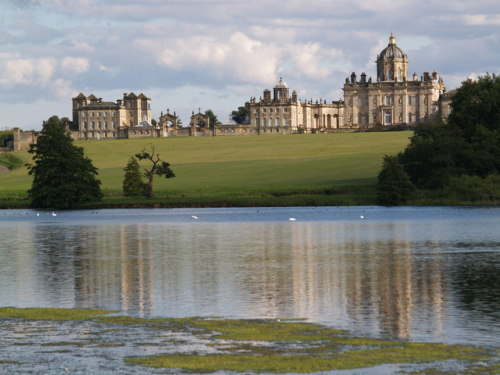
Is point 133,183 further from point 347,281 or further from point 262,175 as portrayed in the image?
point 347,281

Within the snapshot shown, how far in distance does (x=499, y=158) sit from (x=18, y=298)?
227ft

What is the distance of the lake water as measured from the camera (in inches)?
1125

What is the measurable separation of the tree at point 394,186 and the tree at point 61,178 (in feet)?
86.8

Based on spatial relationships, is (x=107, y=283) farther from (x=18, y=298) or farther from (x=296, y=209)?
(x=296, y=209)

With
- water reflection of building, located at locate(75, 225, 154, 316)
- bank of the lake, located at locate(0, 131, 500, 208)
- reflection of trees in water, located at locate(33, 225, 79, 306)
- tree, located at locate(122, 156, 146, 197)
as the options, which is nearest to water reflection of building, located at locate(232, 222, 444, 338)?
water reflection of building, located at locate(75, 225, 154, 316)

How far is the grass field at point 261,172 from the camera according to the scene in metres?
101

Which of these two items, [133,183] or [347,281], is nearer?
[347,281]

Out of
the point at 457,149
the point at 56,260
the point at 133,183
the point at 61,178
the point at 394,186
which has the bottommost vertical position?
the point at 56,260

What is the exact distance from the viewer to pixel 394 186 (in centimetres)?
9169

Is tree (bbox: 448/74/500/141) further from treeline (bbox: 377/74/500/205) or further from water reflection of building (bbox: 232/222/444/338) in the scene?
water reflection of building (bbox: 232/222/444/338)

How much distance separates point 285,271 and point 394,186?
5320cm

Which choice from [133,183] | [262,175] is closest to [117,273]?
[133,183]

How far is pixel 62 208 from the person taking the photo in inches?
3957

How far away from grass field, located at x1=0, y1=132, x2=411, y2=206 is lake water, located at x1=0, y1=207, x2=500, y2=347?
26722 mm
